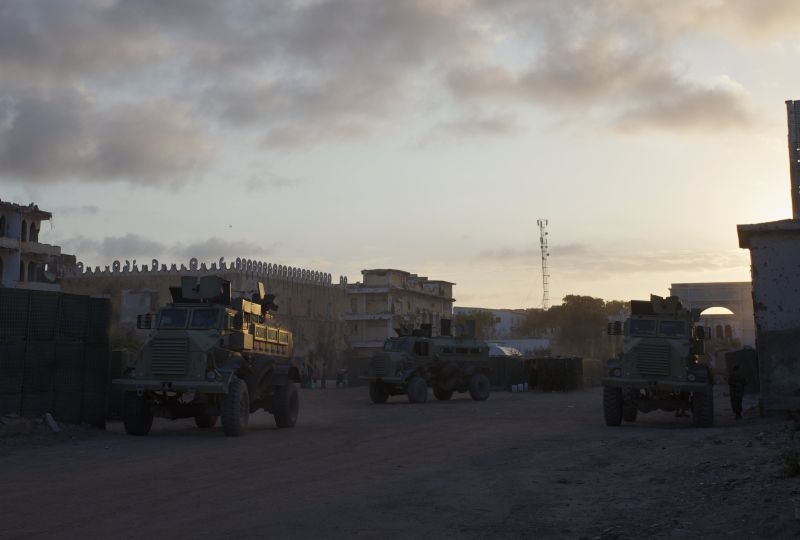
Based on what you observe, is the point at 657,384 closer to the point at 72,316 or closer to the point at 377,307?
the point at 72,316

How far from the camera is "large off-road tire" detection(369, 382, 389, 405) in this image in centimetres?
2788

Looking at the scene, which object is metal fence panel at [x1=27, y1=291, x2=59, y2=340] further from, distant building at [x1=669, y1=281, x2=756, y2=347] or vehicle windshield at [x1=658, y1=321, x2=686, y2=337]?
distant building at [x1=669, y1=281, x2=756, y2=347]

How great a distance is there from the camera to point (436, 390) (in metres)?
29.7

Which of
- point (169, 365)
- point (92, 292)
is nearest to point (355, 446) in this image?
point (169, 365)

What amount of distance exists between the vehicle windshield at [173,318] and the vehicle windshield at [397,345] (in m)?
12.0

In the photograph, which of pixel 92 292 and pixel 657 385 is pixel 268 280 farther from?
pixel 657 385

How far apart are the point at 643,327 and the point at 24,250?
40237mm

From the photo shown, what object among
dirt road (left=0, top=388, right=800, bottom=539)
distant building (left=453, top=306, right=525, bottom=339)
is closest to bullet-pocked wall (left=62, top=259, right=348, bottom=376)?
dirt road (left=0, top=388, right=800, bottom=539)

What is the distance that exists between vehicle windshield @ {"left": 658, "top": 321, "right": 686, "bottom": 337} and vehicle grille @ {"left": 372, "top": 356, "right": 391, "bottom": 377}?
10.8 meters

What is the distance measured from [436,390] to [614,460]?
18.0m

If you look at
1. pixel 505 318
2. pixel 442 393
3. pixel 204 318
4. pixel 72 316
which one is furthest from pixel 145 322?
pixel 505 318

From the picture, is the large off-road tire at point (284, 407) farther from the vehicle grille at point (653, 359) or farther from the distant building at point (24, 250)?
the distant building at point (24, 250)

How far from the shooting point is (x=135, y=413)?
15.8 metres

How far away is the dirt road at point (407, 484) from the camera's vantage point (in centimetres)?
719
